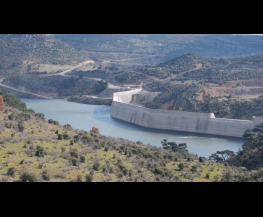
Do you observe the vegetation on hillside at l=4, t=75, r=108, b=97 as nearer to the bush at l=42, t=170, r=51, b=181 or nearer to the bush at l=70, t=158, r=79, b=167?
the bush at l=70, t=158, r=79, b=167

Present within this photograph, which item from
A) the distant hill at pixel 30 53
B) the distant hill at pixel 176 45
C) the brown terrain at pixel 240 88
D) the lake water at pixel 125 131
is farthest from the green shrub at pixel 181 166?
the distant hill at pixel 176 45

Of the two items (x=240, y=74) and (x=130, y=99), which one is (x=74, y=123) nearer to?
(x=130, y=99)

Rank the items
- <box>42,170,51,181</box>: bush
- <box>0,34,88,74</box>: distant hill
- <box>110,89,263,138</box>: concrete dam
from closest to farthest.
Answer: <box>42,170,51,181</box>: bush, <box>110,89,263,138</box>: concrete dam, <box>0,34,88,74</box>: distant hill

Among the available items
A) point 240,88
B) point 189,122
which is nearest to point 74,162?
point 189,122

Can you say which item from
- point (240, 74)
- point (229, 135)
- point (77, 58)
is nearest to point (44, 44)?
point (77, 58)

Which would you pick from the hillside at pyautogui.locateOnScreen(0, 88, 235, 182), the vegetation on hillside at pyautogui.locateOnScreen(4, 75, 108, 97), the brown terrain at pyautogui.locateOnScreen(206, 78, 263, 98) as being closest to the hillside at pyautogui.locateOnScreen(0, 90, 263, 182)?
the hillside at pyautogui.locateOnScreen(0, 88, 235, 182)

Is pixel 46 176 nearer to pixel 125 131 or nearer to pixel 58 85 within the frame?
pixel 125 131
